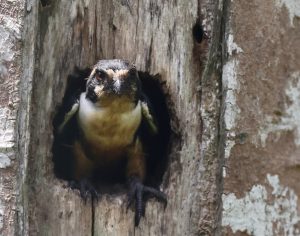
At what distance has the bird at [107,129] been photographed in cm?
387

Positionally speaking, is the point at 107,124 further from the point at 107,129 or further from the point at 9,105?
the point at 9,105

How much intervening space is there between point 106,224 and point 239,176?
0.69m

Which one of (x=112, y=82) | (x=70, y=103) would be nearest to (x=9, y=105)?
(x=112, y=82)

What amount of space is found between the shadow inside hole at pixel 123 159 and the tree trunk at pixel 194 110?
0.21 metres

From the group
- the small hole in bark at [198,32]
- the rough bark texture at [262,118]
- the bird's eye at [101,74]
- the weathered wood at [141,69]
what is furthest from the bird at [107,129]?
the rough bark texture at [262,118]

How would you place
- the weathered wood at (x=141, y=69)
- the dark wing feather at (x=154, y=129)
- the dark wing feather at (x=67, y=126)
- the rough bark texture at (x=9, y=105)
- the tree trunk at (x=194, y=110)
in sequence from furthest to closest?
1. the dark wing feather at (x=154, y=129)
2. the dark wing feather at (x=67, y=126)
3. the weathered wood at (x=141, y=69)
4. the tree trunk at (x=194, y=110)
5. the rough bark texture at (x=9, y=105)

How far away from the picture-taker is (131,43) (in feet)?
12.9

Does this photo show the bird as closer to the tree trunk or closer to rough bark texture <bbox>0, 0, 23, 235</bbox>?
the tree trunk

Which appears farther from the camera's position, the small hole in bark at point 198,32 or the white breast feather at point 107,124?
the white breast feather at point 107,124

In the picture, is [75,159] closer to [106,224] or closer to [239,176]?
[106,224]

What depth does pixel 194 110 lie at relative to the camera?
148 inches

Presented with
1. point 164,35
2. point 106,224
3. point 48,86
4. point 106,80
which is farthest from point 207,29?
point 106,224

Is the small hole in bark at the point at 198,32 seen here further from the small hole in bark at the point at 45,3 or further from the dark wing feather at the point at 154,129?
the small hole in bark at the point at 45,3

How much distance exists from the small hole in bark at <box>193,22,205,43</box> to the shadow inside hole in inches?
11.3
